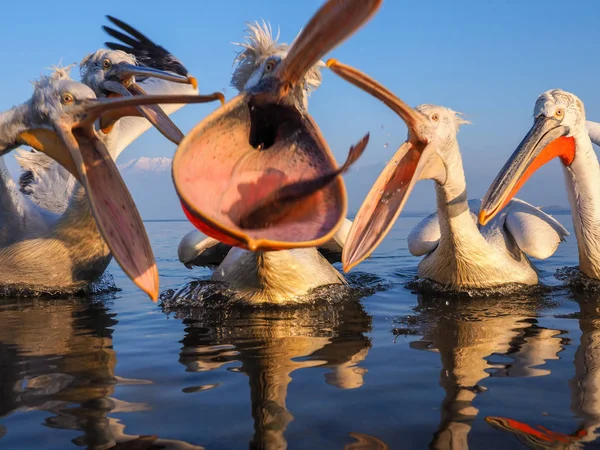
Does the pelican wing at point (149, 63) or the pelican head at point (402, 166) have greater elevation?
the pelican wing at point (149, 63)

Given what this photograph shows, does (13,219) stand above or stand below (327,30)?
below

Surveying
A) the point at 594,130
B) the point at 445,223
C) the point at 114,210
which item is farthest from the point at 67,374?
the point at 594,130

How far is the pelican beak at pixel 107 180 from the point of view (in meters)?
2.70

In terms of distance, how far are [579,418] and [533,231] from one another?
2.81 metres

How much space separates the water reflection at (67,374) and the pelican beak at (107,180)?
0.43 m

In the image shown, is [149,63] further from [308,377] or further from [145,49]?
[308,377]

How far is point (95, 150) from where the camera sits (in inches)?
131

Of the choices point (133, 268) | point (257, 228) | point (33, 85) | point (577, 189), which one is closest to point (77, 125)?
point (33, 85)

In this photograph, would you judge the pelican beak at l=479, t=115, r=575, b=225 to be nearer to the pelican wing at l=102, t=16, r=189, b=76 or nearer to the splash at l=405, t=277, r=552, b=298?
the splash at l=405, t=277, r=552, b=298

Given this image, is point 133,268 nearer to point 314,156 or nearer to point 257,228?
point 257,228

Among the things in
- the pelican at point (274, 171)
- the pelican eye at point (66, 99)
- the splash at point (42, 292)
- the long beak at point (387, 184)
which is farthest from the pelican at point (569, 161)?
the splash at point (42, 292)

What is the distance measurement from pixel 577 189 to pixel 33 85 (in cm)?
367

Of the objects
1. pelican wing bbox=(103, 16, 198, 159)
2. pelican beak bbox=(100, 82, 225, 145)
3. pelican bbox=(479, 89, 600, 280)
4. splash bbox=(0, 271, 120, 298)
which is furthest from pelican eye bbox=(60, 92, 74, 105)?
pelican bbox=(479, 89, 600, 280)

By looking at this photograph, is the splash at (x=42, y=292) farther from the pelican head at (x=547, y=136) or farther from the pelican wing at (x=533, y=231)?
the pelican wing at (x=533, y=231)
